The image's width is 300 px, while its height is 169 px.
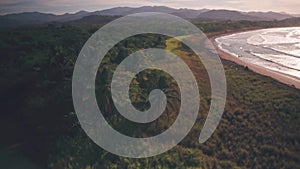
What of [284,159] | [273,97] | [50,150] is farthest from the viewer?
[273,97]

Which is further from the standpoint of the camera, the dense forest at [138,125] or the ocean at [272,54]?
the ocean at [272,54]

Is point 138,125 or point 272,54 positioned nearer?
point 138,125

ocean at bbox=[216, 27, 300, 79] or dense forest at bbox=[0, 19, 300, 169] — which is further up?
ocean at bbox=[216, 27, 300, 79]

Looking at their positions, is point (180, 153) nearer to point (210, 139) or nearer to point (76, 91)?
point (210, 139)

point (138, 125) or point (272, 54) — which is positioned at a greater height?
point (272, 54)

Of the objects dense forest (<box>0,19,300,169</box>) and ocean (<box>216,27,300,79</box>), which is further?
ocean (<box>216,27,300,79</box>)

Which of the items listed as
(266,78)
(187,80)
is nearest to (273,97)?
(266,78)

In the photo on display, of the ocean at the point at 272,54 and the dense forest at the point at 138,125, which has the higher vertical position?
the ocean at the point at 272,54

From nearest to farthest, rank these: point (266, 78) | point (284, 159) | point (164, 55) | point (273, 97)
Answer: point (284, 159)
point (273, 97)
point (266, 78)
point (164, 55)
